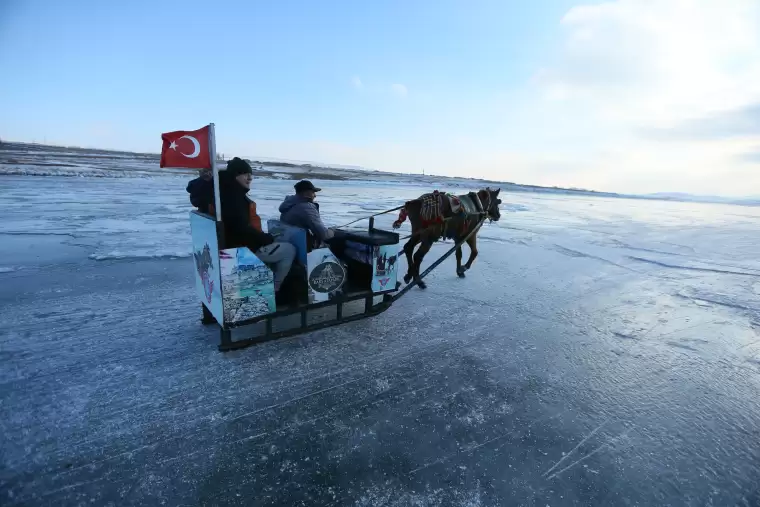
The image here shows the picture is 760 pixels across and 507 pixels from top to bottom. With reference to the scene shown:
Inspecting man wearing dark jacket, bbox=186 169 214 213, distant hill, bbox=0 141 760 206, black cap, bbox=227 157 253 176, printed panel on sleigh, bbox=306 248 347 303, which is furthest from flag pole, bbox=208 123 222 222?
distant hill, bbox=0 141 760 206

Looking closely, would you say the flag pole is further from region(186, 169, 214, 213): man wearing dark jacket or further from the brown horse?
the brown horse

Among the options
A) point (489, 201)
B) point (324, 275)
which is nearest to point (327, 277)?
point (324, 275)

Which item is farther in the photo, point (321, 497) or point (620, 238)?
point (620, 238)

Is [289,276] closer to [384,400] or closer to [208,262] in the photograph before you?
[208,262]

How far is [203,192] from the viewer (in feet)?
11.8

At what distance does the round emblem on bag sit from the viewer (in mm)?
3689

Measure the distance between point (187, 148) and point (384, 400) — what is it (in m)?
2.54

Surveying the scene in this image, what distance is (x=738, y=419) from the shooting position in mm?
2930

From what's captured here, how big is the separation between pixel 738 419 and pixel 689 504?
1.34 m

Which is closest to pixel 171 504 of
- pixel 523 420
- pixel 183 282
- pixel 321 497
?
pixel 321 497

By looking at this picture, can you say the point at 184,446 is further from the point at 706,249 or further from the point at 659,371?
the point at 706,249

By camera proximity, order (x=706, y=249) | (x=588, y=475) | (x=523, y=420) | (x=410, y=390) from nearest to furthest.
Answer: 1. (x=588, y=475)
2. (x=523, y=420)
3. (x=410, y=390)
4. (x=706, y=249)

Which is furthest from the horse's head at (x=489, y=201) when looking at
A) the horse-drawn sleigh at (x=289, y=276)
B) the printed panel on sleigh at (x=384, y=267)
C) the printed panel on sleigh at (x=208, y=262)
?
the printed panel on sleigh at (x=208, y=262)

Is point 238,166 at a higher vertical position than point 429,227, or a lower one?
higher
